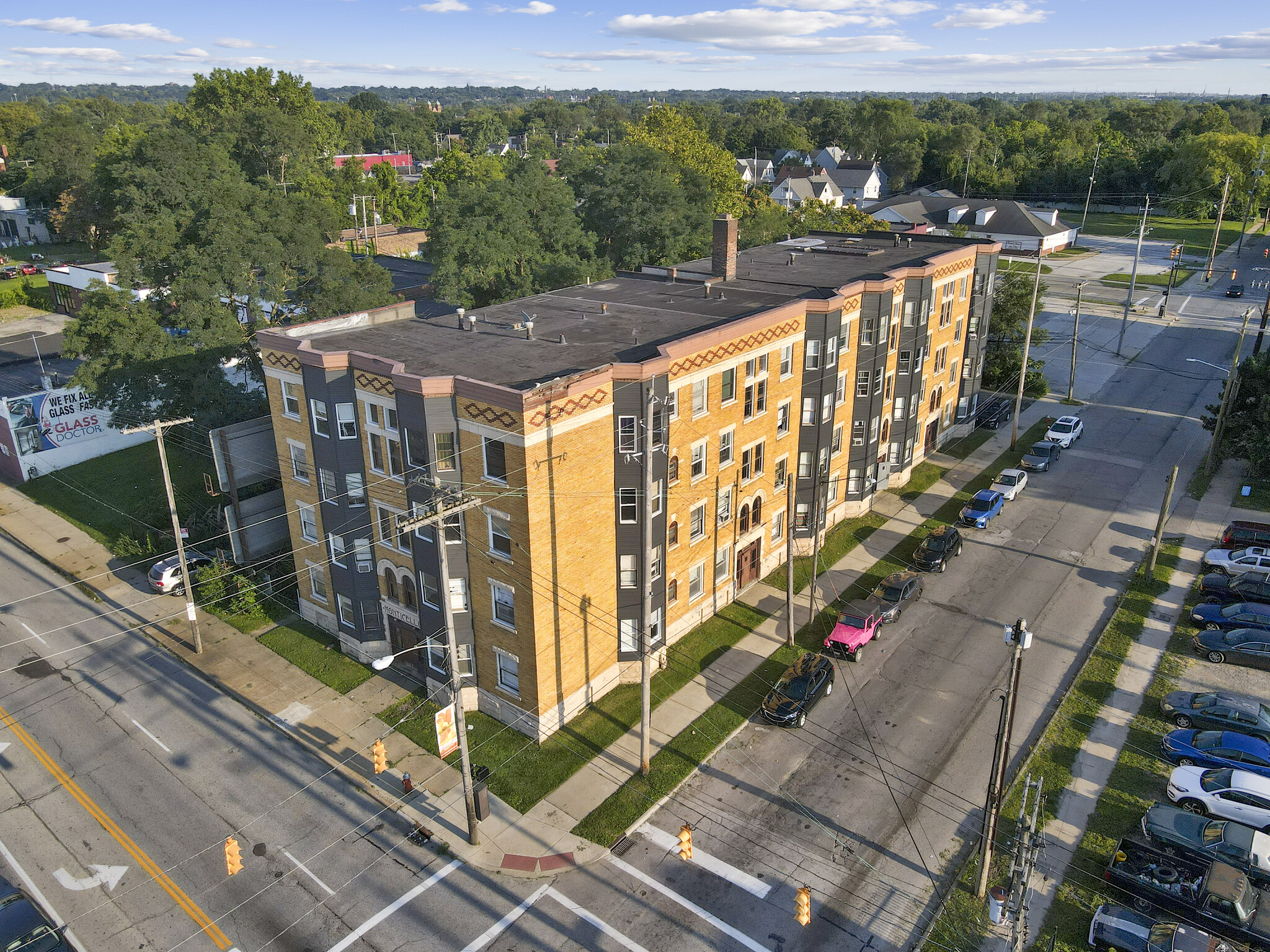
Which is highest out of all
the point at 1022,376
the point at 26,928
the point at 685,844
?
the point at 1022,376

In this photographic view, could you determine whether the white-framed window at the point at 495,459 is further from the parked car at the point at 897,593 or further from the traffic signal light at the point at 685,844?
the parked car at the point at 897,593

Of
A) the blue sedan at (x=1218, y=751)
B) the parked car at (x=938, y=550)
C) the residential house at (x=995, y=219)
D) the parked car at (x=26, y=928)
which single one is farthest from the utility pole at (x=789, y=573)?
the residential house at (x=995, y=219)

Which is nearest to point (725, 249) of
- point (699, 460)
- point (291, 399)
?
point (699, 460)

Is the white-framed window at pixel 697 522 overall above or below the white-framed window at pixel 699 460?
below

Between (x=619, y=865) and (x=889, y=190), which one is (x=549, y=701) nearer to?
(x=619, y=865)

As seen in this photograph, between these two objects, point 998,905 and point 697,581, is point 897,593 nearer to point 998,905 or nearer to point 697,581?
point 697,581

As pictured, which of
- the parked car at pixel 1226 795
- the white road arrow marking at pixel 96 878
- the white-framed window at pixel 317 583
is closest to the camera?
the white road arrow marking at pixel 96 878
